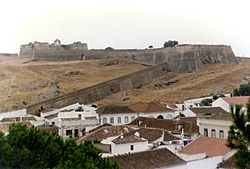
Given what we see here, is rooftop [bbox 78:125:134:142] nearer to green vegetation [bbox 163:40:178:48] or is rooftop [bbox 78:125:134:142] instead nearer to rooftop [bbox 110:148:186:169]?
rooftop [bbox 110:148:186:169]

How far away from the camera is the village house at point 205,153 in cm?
1883

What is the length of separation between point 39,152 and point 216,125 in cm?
1477

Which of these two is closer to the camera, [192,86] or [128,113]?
[128,113]

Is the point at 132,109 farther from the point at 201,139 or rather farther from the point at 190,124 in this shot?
the point at 201,139

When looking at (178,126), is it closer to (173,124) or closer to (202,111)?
(173,124)

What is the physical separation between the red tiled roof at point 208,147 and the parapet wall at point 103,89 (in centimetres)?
3062

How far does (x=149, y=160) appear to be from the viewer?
58.1 feet

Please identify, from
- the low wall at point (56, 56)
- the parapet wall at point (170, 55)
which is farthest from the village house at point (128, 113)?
the low wall at point (56, 56)

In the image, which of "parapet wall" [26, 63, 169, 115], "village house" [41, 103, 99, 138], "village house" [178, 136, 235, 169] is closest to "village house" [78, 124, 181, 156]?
"village house" [178, 136, 235, 169]

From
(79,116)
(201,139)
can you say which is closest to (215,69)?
(79,116)

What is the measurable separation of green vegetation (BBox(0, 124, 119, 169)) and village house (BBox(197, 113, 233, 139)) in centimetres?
1264

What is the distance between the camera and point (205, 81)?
6925 centimetres

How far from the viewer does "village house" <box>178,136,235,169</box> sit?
61.8 feet

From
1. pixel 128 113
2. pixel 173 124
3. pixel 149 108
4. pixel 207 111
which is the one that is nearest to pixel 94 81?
pixel 149 108
